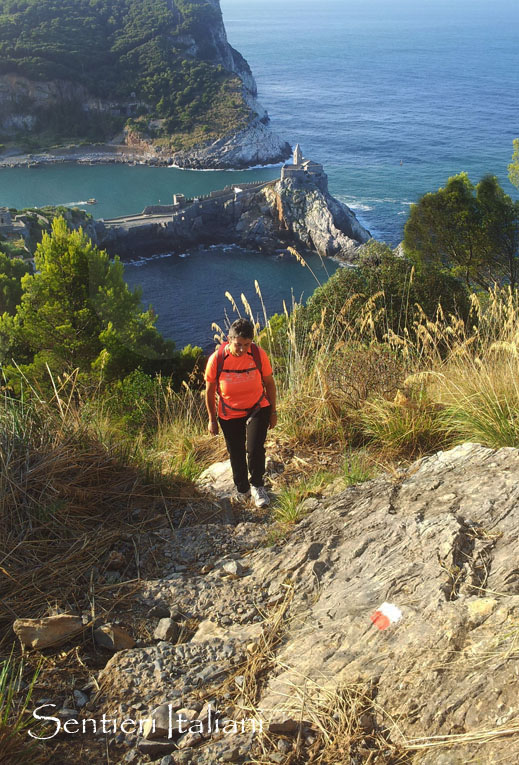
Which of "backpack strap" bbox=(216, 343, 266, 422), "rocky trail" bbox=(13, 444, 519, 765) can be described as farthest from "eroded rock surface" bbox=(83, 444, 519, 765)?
"backpack strap" bbox=(216, 343, 266, 422)

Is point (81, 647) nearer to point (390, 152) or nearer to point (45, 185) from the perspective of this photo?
point (45, 185)

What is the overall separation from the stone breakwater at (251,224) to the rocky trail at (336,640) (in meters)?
56.0

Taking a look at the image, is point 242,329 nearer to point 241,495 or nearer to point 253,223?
point 241,495

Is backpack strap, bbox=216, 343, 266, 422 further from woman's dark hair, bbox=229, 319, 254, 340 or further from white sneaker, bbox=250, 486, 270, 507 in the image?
white sneaker, bbox=250, 486, 270, 507

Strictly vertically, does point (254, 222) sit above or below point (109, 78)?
below

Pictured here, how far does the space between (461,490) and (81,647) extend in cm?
178

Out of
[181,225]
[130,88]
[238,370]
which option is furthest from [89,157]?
[238,370]

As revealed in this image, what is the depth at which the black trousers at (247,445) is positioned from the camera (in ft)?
12.0

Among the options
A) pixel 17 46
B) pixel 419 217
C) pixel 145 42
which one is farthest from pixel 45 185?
pixel 419 217

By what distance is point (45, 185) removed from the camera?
3002 inches

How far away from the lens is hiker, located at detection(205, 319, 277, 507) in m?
3.63

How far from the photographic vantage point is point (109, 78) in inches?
4070

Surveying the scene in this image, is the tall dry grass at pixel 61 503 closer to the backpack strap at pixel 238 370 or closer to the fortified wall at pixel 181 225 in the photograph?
the backpack strap at pixel 238 370

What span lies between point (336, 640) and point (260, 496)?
4.78ft
